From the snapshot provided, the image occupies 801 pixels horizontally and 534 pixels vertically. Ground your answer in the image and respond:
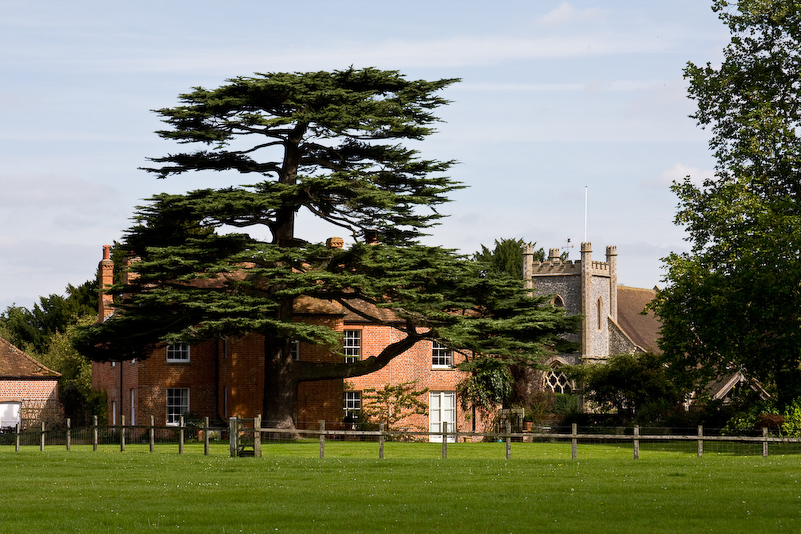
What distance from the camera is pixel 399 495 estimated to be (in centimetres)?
1739

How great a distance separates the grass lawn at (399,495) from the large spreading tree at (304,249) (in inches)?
415

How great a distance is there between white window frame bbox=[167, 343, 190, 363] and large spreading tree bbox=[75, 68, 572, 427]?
432cm

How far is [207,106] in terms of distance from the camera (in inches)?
1460

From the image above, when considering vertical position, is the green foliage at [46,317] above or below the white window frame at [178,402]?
above

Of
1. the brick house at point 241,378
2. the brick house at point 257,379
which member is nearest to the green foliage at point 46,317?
the brick house at point 257,379

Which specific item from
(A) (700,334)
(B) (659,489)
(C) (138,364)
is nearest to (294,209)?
(C) (138,364)

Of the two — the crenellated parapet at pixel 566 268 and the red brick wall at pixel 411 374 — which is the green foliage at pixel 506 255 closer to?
the crenellated parapet at pixel 566 268

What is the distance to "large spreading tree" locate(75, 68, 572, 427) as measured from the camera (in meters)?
36.0

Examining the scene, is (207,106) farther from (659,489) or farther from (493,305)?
(659,489)

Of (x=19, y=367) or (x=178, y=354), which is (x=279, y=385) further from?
(x=19, y=367)

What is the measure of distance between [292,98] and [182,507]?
23.4 meters

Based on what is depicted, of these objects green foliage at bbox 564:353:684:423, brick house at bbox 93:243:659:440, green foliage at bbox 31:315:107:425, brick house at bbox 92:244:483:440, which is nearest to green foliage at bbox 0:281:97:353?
green foliage at bbox 31:315:107:425

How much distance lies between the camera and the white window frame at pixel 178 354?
43375 millimetres

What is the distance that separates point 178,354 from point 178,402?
200 cm
